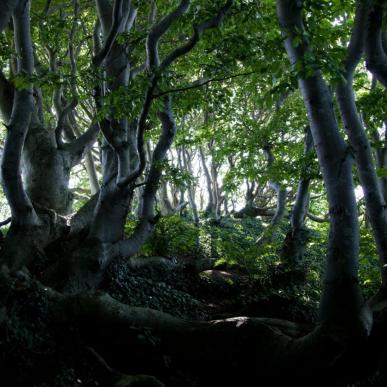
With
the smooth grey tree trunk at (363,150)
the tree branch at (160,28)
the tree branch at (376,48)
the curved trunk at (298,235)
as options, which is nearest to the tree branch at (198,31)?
the tree branch at (160,28)

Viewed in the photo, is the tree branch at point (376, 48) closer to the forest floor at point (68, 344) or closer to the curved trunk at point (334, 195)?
the curved trunk at point (334, 195)

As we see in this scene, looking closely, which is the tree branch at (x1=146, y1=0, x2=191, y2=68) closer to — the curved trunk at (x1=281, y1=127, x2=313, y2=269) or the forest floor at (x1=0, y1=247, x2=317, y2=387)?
the forest floor at (x1=0, y1=247, x2=317, y2=387)

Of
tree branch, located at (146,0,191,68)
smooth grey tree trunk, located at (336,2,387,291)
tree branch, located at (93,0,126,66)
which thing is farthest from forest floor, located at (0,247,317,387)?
tree branch, located at (146,0,191,68)

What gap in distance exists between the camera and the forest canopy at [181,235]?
3.91 meters

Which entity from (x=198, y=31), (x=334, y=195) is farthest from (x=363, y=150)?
(x=198, y=31)

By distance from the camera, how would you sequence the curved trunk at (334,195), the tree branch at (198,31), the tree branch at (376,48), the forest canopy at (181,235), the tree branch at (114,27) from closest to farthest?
the curved trunk at (334,195) → the forest canopy at (181,235) → the tree branch at (376,48) → the tree branch at (198,31) → the tree branch at (114,27)

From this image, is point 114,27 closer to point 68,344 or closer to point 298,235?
point 68,344

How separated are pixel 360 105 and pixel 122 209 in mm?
5020

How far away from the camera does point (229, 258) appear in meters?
8.72

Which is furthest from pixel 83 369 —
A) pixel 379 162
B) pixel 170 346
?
pixel 379 162

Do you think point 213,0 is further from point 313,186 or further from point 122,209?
point 313,186

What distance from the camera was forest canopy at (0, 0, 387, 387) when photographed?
3912 mm

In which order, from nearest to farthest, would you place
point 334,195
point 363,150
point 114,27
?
1. point 334,195
2. point 363,150
3. point 114,27

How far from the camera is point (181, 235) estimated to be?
915cm
